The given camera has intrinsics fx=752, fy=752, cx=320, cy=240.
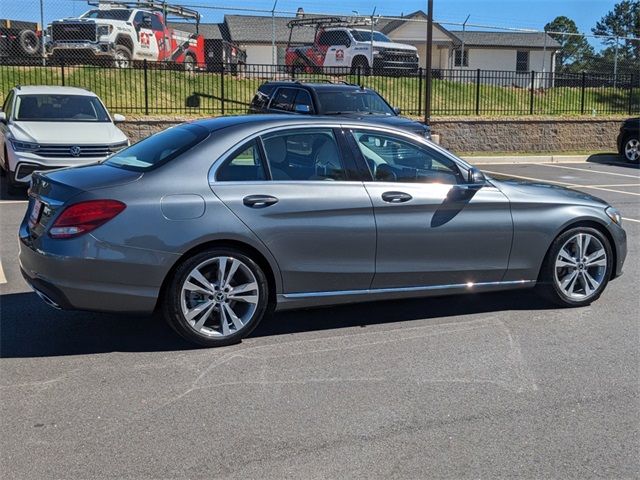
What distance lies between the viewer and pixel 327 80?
2133cm

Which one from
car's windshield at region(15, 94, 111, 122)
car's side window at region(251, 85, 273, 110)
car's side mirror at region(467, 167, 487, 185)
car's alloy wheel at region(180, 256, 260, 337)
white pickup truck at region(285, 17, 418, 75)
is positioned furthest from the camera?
white pickup truck at region(285, 17, 418, 75)

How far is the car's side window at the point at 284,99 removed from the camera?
1391cm

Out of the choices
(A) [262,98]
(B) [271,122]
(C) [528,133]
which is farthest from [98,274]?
(C) [528,133]

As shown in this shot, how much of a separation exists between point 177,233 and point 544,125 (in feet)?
64.4

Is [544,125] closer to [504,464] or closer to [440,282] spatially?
[440,282]

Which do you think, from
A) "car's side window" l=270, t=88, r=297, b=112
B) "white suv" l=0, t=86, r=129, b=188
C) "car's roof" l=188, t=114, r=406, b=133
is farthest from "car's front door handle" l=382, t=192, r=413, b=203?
"car's side window" l=270, t=88, r=297, b=112

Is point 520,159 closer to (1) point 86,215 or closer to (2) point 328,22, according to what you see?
(2) point 328,22

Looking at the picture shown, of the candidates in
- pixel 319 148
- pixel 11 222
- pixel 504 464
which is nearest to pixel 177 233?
pixel 319 148

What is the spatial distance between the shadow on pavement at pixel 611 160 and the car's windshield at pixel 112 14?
13.9 m

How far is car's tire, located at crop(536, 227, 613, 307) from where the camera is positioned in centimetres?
612

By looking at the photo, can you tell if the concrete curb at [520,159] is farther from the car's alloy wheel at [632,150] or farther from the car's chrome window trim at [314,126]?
the car's chrome window trim at [314,126]

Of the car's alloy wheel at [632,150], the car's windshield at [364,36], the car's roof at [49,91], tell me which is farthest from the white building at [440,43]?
the car's roof at [49,91]

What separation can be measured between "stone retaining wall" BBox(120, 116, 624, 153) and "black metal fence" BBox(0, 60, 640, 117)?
2.45 feet

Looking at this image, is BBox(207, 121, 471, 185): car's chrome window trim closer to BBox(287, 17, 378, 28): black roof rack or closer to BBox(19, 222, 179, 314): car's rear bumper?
BBox(19, 222, 179, 314): car's rear bumper
